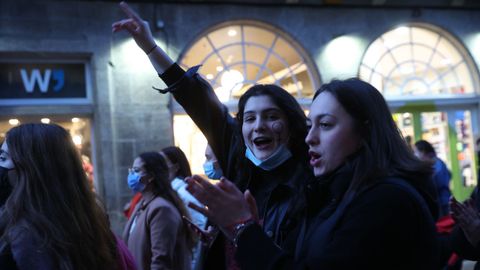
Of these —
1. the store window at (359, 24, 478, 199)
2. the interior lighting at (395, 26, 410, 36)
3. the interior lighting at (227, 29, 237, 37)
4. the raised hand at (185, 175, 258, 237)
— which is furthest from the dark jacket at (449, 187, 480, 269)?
the interior lighting at (395, 26, 410, 36)

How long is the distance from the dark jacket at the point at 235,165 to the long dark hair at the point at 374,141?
48cm

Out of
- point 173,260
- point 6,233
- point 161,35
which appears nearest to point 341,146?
point 6,233

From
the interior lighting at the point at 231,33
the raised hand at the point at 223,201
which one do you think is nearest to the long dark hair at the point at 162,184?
the raised hand at the point at 223,201

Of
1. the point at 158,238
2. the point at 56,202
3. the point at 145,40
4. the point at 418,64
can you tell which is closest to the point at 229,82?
the point at 418,64

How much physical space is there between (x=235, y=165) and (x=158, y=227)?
1.50 m

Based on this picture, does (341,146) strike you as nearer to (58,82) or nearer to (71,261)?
(71,261)

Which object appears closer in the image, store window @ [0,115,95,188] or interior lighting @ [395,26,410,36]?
store window @ [0,115,95,188]

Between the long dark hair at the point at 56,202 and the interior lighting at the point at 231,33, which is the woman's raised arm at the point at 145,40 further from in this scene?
the interior lighting at the point at 231,33

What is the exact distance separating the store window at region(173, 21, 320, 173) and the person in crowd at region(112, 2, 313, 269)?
6.71 meters

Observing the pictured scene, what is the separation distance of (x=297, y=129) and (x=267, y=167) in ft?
0.85

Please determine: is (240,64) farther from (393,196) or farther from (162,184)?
(393,196)

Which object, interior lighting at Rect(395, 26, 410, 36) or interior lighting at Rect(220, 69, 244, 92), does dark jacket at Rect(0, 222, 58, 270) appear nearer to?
interior lighting at Rect(220, 69, 244, 92)

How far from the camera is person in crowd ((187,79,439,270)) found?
1613 mm

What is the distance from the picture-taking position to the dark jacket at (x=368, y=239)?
5.24 feet
